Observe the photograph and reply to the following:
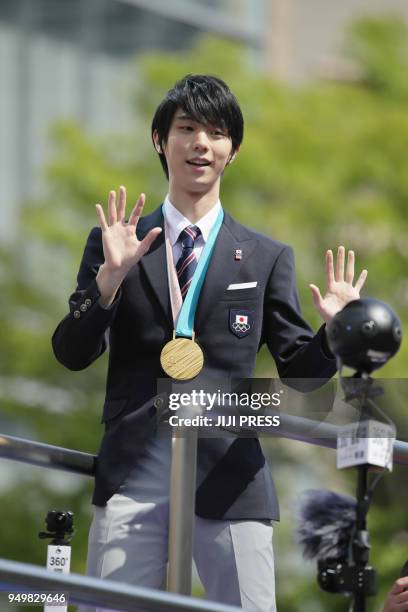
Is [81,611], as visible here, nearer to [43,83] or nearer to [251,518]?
[251,518]

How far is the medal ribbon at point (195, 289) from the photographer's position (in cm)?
400

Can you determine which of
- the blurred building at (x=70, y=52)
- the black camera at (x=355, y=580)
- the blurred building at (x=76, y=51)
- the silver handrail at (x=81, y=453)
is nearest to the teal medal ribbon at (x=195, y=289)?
the silver handrail at (x=81, y=453)

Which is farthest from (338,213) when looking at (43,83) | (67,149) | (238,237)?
(238,237)

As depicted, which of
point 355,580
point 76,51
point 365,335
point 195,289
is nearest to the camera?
point 355,580

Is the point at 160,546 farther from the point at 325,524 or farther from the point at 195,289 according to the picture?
the point at 195,289

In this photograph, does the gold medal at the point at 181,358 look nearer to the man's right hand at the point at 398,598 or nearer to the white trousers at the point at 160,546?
the white trousers at the point at 160,546

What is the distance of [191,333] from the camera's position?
157 inches

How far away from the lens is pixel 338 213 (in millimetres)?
14117

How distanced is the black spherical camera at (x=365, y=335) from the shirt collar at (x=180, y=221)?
79 centimetres

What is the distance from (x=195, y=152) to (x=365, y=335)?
3.11ft

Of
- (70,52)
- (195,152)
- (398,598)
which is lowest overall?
(398,598)

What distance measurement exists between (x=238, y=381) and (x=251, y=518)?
37 centimetres

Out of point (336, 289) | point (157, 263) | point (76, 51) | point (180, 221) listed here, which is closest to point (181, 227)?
point (180, 221)

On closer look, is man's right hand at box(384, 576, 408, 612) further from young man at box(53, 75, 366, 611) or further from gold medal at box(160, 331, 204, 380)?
gold medal at box(160, 331, 204, 380)
